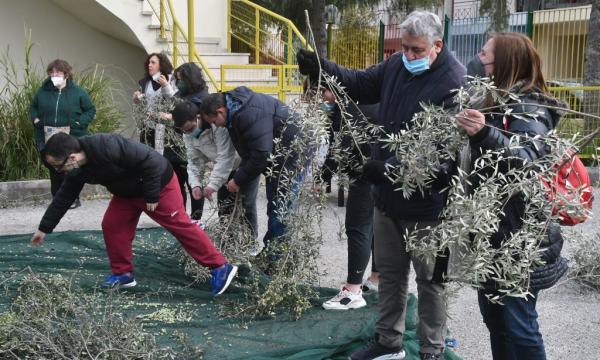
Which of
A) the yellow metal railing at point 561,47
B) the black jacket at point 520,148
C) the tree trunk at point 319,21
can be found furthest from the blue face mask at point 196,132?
the yellow metal railing at point 561,47

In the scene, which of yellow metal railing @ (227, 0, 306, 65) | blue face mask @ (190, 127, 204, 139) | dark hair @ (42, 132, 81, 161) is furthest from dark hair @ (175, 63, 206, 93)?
yellow metal railing @ (227, 0, 306, 65)

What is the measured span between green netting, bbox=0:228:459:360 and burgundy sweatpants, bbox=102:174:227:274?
→ 0.24m

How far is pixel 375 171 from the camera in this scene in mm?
3479

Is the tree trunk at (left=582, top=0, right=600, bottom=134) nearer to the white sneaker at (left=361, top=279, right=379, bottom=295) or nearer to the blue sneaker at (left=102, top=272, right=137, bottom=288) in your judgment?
the white sneaker at (left=361, top=279, right=379, bottom=295)

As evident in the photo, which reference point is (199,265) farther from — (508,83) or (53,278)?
(508,83)

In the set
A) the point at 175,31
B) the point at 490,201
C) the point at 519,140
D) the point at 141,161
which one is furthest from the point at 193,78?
the point at 175,31

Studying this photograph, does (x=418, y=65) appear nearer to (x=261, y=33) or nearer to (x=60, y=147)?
(x=60, y=147)

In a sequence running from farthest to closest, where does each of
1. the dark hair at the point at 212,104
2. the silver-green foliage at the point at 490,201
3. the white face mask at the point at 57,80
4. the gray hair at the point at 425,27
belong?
the white face mask at the point at 57,80 → the dark hair at the point at 212,104 → the gray hair at the point at 425,27 → the silver-green foliage at the point at 490,201

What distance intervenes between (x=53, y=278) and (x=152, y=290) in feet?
2.29

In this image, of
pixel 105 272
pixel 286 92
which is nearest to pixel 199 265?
pixel 105 272

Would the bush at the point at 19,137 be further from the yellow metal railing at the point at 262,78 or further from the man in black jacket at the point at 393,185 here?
the man in black jacket at the point at 393,185

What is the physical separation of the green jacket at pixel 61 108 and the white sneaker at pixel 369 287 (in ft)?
13.3

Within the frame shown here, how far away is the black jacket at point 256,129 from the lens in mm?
4961

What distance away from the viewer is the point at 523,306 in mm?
3062
